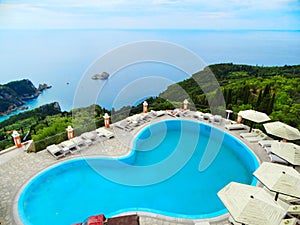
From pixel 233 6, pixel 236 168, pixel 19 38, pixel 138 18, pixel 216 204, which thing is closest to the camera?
pixel 216 204

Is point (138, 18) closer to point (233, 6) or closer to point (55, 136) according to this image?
point (233, 6)

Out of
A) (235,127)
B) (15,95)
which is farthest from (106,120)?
(15,95)

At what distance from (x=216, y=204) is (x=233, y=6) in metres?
31.0

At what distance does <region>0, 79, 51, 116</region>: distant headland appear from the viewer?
118 ft

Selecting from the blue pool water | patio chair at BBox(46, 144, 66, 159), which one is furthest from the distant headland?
the blue pool water

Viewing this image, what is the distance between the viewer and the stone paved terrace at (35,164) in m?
5.28

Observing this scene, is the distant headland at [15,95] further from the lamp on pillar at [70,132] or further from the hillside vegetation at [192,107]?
the lamp on pillar at [70,132]

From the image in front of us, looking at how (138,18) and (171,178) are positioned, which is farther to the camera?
(138,18)

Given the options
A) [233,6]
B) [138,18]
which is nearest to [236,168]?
[138,18]

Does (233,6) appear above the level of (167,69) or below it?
above

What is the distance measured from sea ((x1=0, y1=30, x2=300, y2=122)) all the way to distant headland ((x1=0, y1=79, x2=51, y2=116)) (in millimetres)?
1627

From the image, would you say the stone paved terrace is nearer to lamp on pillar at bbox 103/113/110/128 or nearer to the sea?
lamp on pillar at bbox 103/113/110/128

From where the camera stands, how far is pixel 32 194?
645 centimetres

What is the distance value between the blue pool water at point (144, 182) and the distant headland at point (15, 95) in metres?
35.4
